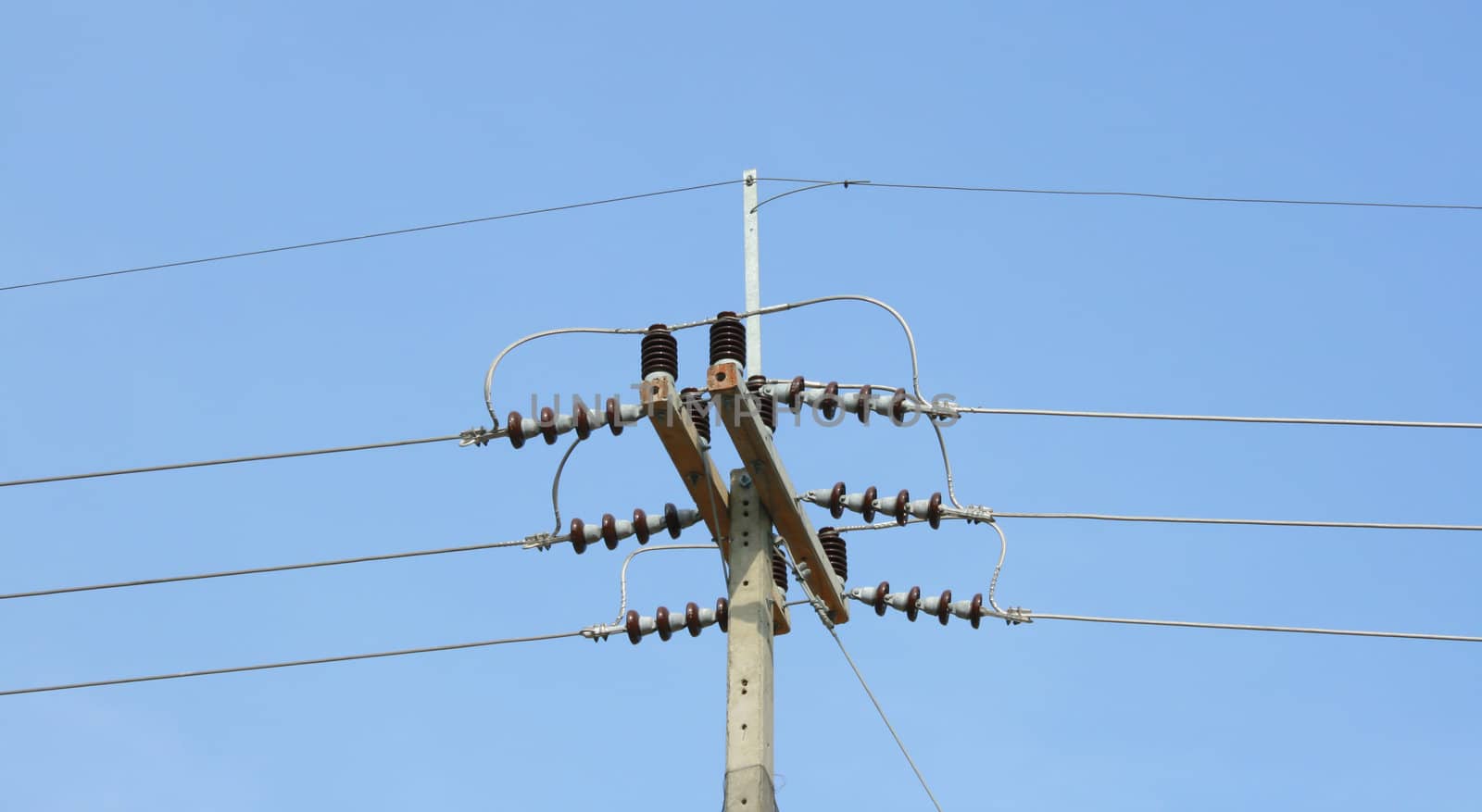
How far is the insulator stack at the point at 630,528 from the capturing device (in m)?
11.0

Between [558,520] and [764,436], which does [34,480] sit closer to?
[558,520]

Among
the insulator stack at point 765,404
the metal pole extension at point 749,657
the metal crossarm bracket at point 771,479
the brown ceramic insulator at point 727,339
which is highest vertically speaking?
the brown ceramic insulator at point 727,339

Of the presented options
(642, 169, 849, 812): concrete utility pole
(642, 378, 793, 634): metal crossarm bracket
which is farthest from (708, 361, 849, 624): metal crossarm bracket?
(642, 378, 793, 634): metal crossarm bracket

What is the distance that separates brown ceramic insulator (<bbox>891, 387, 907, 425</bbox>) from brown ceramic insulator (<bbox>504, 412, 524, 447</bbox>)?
1950mm

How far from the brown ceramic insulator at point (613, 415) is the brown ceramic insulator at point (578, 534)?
0.73 meters

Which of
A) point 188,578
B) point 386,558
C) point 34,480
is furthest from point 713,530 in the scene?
point 34,480

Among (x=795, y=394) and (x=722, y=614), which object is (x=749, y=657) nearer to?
(x=722, y=614)

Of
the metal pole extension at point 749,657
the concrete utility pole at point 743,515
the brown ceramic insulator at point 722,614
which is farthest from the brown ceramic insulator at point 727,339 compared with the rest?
the brown ceramic insulator at point 722,614

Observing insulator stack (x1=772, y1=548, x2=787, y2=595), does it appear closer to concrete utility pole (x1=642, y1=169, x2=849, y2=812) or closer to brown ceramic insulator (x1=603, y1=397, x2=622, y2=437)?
concrete utility pole (x1=642, y1=169, x2=849, y2=812)

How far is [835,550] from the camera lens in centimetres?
1154

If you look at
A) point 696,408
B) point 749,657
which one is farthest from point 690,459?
point 749,657

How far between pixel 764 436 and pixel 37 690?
5.80 metres

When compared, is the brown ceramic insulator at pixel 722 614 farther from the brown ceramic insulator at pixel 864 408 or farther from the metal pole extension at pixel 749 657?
the brown ceramic insulator at pixel 864 408

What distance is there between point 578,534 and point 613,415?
866mm
